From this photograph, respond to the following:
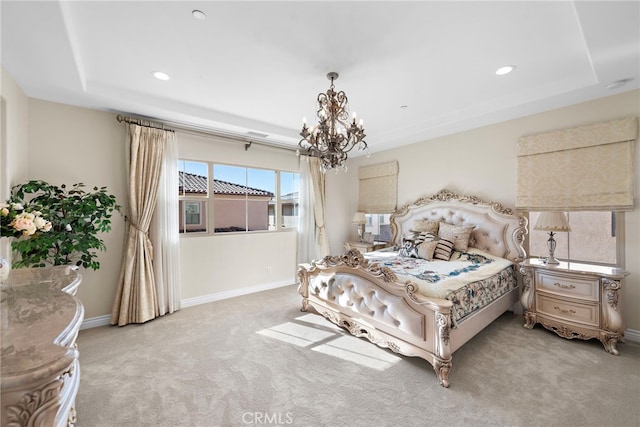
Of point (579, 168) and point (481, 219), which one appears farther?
point (481, 219)

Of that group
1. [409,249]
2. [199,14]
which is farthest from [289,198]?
[199,14]

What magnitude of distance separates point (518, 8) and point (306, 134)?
1.80 m

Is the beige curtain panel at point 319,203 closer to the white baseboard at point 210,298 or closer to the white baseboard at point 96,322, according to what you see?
the white baseboard at point 210,298

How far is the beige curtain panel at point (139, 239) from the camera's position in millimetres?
3115

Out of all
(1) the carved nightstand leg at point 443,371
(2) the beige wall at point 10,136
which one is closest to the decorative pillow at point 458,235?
(1) the carved nightstand leg at point 443,371

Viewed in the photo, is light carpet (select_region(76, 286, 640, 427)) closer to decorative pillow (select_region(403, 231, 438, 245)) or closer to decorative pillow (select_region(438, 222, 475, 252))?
decorative pillow (select_region(438, 222, 475, 252))

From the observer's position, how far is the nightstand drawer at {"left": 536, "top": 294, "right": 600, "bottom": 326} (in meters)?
2.53

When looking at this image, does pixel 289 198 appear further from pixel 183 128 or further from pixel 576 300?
pixel 576 300

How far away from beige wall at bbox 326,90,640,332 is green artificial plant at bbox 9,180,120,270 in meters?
3.73

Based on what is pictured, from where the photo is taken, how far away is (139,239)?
3.21 metres

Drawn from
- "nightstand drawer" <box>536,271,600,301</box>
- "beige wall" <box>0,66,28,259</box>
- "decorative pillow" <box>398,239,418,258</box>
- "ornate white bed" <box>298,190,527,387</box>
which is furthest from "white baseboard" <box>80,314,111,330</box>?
"nightstand drawer" <box>536,271,600,301</box>

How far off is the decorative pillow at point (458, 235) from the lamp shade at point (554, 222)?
2.72ft

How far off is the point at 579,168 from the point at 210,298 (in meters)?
5.09

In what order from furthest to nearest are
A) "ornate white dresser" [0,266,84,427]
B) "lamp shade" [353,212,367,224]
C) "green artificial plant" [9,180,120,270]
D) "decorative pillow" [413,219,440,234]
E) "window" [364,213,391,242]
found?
"window" [364,213,391,242]
"lamp shade" [353,212,367,224]
"decorative pillow" [413,219,440,234]
"green artificial plant" [9,180,120,270]
"ornate white dresser" [0,266,84,427]
